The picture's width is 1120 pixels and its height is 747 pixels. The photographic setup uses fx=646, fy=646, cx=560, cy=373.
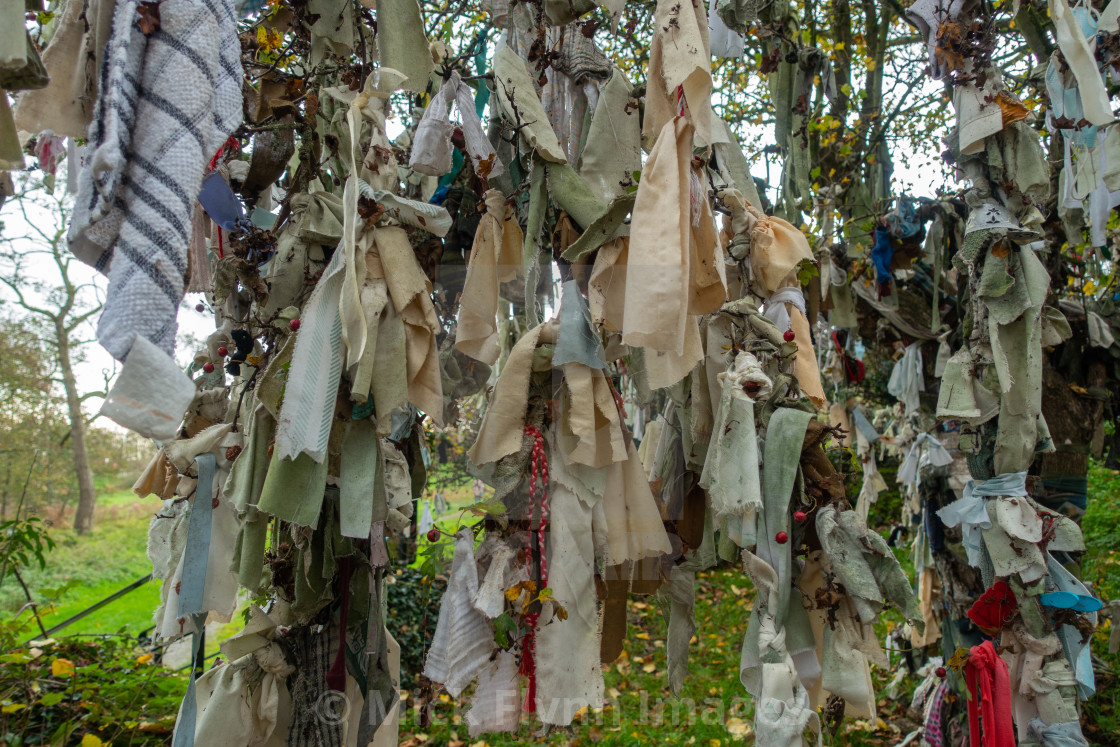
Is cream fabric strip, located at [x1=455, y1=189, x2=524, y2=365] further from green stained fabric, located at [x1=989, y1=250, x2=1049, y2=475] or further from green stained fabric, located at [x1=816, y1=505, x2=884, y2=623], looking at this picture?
green stained fabric, located at [x1=989, y1=250, x2=1049, y2=475]

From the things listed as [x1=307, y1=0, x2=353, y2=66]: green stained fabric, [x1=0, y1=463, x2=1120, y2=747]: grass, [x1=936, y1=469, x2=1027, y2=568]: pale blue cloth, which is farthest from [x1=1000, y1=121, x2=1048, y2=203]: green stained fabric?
[x1=307, y1=0, x2=353, y2=66]: green stained fabric

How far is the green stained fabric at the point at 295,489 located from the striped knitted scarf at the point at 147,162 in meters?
0.49

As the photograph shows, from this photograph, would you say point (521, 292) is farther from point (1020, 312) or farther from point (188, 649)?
point (188, 649)

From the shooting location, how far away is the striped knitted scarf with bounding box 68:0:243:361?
3.87ft

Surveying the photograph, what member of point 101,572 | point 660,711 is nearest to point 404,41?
point 660,711

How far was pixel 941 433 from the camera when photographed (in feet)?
14.8

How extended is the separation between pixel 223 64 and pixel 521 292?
1079mm

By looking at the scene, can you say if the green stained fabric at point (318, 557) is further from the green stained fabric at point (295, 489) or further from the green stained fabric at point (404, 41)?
the green stained fabric at point (404, 41)

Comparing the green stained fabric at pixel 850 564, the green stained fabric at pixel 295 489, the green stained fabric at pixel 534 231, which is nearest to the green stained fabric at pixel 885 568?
the green stained fabric at pixel 850 564

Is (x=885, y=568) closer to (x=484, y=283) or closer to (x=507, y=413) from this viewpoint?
(x=507, y=413)

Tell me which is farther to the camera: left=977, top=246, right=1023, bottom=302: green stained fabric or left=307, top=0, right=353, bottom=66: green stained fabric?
left=977, top=246, right=1023, bottom=302: green stained fabric

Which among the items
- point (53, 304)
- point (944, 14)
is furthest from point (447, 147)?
point (53, 304)

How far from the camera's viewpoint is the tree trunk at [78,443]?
10133mm

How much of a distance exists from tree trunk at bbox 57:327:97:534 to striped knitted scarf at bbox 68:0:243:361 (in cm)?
1064
